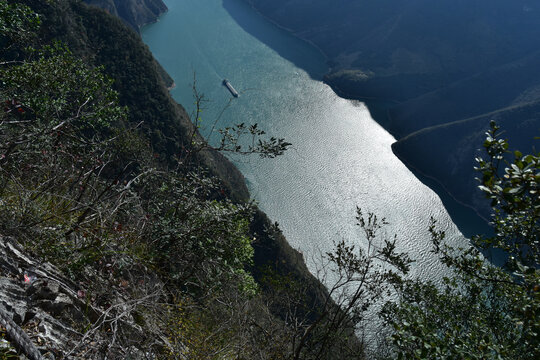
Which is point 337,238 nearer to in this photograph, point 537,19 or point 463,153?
point 463,153

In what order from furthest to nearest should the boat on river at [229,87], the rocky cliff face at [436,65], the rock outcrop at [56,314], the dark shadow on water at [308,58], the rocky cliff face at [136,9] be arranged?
the rocky cliff face at [136,9] → the rocky cliff face at [436,65] → the boat on river at [229,87] → the dark shadow on water at [308,58] → the rock outcrop at [56,314]

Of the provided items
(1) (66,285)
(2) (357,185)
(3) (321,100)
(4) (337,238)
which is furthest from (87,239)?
(3) (321,100)

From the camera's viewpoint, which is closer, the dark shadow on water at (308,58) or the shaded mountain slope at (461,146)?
the dark shadow on water at (308,58)

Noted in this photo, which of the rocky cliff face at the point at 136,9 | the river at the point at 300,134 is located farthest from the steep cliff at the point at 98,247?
the rocky cliff face at the point at 136,9

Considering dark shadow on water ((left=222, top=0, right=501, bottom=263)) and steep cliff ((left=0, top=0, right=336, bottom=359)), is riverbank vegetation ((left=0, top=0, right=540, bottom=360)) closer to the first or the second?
steep cliff ((left=0, top=0, right=336, bottom=359))

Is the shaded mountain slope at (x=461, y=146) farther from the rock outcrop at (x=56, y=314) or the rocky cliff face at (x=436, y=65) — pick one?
the rock outcrop at (x=56, y=314)

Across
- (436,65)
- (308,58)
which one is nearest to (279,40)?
(308,58)

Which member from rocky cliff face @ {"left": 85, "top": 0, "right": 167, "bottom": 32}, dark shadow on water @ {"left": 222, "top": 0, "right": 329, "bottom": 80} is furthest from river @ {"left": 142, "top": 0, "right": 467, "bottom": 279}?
rocky cliff face @ {"left": 85, "top": 0, "right": 167, "bottom": 32}
